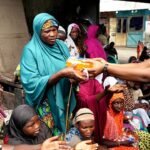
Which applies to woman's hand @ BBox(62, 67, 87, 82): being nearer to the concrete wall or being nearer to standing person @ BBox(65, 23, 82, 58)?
standing person @ BBox(65, 23, 82, 58)

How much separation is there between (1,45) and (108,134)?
2.85 metres

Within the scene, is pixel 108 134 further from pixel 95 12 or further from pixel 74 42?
pixel 95 12

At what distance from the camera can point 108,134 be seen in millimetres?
3467

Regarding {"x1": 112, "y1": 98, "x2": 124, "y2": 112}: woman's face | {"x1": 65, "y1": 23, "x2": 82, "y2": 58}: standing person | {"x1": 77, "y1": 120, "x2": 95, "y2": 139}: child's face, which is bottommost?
{"x1": 112, "y1": 98, "x2": 124, "y2": 112}: woman's face

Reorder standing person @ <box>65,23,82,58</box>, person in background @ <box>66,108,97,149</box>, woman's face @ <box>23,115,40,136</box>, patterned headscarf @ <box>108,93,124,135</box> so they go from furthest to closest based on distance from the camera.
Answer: standing person @ <box>65,23,82,58</box> < patterned headscarf @ <box>108,93,124,135</box> < person in background @ <box>66,108,97,149</box> < woman's face @ <box>23,115,40,136</box>

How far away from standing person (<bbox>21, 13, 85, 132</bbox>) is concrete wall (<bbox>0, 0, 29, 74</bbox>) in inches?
121

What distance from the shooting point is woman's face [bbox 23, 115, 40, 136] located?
2545 millimetres

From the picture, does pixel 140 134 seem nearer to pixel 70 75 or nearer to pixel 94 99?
pixel 94 99

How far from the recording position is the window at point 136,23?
22.1 metres

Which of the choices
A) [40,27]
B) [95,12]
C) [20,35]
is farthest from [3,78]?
[95,12]

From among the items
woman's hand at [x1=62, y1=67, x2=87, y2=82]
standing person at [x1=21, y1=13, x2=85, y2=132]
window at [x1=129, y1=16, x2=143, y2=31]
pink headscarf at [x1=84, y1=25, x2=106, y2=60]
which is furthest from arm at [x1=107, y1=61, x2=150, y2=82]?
window at [x1=129, y1=16, x2=143, y2=31]

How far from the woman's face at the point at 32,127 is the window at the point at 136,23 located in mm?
20052

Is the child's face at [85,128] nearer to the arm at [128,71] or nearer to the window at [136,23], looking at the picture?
the arm at [128,71]

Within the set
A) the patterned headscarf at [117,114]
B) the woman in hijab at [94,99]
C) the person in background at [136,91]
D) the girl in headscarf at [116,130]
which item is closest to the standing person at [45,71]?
the woman in hijab at [94,99]
